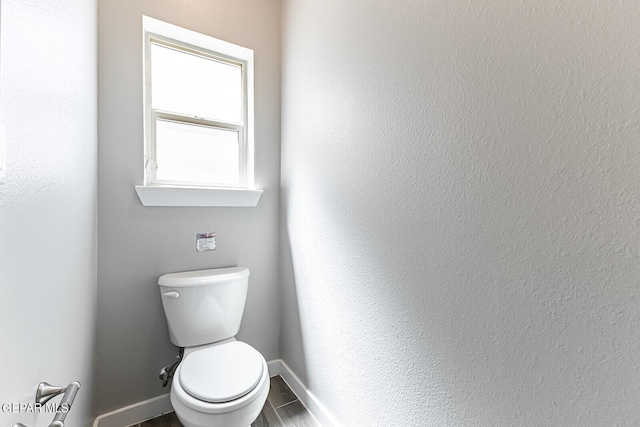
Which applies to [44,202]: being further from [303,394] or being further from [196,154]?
[303,394]

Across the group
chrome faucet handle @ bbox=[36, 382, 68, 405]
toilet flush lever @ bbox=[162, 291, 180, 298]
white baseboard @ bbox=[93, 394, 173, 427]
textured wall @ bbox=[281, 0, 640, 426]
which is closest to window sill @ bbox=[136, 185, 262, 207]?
toilet flush lever @ bbox=[162, 291, 180, 298]

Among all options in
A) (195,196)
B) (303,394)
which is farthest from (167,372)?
(195,196)

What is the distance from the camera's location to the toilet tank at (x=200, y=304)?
1339 mm

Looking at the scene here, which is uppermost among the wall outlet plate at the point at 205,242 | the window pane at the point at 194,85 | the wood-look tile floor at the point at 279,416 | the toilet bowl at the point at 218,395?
the window pane at the point at 194,85

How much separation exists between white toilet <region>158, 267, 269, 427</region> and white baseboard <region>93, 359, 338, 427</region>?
38 cm

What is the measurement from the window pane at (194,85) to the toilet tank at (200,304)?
97 centimetres

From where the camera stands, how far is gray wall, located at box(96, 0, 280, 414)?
1305mm

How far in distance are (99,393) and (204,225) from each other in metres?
0.94

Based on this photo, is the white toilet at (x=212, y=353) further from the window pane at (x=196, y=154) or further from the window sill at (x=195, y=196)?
the window pane at (x=196, y=154)

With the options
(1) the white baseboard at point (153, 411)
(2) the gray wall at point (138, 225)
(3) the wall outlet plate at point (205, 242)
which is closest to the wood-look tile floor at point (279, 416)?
(1) the white baseboard at point (153, 411)

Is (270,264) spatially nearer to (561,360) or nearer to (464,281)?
(464,281)

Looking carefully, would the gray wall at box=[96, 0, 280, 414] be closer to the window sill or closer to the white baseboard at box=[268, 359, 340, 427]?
the window sill

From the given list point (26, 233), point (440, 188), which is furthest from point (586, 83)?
point (26, 233)

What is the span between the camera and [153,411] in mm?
1423
